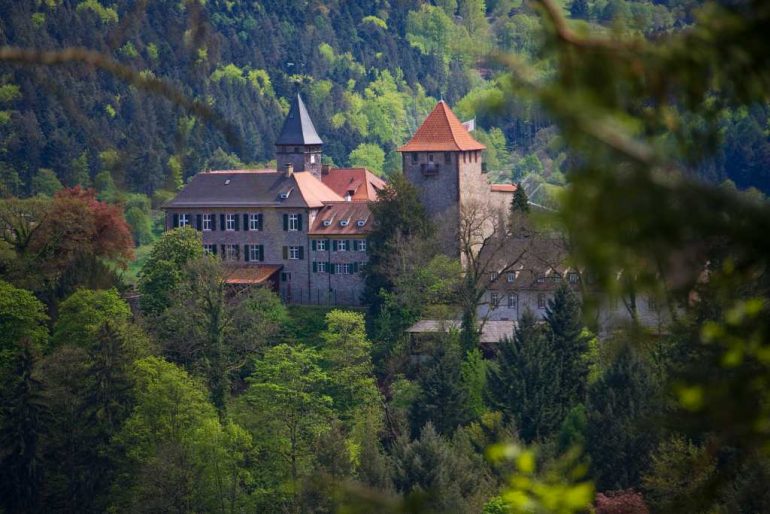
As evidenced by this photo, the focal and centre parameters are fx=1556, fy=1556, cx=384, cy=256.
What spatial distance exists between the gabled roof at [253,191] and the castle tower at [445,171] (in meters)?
4.11

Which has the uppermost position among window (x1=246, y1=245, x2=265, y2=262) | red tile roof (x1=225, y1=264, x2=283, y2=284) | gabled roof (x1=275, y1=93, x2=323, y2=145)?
gabled roof (x1=275, y1=93, x2=323, y2=145)

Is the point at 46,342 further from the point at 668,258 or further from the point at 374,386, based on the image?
the point at 668,258

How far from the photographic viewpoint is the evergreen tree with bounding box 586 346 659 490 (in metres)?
38.9

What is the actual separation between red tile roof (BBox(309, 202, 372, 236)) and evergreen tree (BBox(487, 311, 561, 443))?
11.3 meters

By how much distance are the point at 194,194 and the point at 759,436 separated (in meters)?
56.2

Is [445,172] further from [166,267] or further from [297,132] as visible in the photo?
[297,132]

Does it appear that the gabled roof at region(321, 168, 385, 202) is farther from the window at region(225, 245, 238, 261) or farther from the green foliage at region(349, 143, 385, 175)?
the green foliage at region(349, 143, 385, 175)

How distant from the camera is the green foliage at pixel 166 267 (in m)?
53.2

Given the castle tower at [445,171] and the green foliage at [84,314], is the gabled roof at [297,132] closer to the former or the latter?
the castle tower at [445,171]

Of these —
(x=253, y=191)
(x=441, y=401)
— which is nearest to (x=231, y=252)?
(x=253, y=191)

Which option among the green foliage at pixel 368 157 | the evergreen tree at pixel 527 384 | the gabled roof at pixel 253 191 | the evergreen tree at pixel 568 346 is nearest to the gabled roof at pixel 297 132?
the gabled roof at pixel 253 191

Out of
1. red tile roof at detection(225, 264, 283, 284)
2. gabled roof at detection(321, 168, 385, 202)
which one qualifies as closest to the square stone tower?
red tile roof at detection(225, 264, 283, 284)

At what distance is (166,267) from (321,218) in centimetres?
657

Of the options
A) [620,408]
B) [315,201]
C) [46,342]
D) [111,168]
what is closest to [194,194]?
[315,201]
